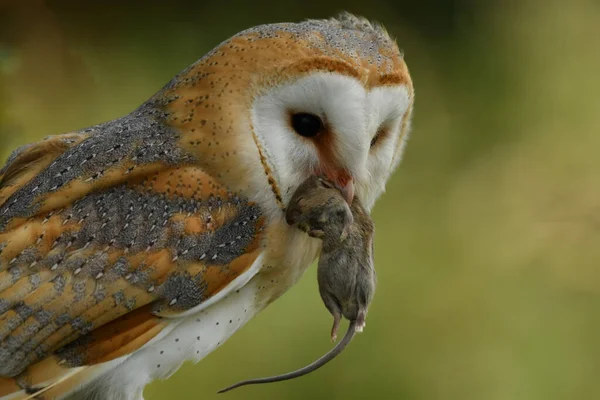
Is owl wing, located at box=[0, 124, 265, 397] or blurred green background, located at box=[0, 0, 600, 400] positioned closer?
owl wing, located at box=[0, 124, 265, 397]

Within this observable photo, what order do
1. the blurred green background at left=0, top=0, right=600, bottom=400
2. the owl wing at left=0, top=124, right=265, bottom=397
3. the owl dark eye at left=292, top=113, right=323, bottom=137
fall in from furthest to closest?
the blurred green background at left=0, top=0, right=600, bottom=400, the owl dark eye at left=292, top=113, right=323, bottom=137, the owl wing at left=0, top=124, right=265, bottom=397

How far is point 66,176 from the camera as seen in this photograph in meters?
2.16

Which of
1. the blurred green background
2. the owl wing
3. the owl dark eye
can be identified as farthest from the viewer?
the blurred green background

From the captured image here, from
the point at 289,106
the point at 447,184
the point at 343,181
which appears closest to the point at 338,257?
the point at 343,181

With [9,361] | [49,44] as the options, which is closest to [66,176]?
[9,361]

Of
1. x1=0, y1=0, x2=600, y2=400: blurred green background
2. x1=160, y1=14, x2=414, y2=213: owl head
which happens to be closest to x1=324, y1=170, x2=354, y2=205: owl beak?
x1=160, y1=14, x2=414, y2=213: owl head

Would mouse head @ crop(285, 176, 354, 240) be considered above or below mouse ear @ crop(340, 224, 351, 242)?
above

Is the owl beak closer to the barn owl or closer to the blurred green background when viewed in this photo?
the barn owl

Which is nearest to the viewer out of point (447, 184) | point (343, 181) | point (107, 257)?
point (107, 257)

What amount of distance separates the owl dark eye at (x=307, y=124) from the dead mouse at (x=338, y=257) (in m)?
0.10

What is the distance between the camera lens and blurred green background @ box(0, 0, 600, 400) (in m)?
3.65

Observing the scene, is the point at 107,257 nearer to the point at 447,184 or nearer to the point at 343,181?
the point at 343,181

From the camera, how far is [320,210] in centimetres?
206

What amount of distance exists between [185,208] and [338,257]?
30 cm
